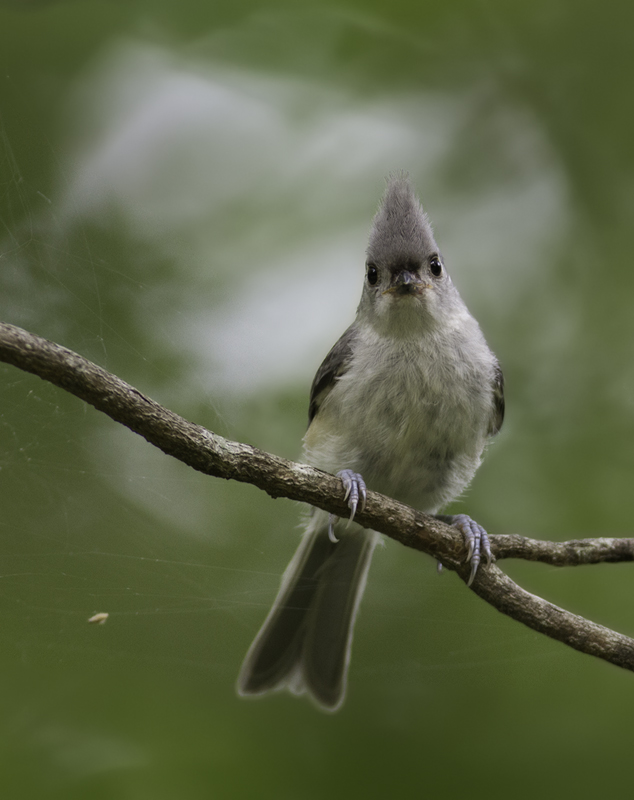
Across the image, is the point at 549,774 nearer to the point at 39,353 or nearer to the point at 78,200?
the point at 39,353

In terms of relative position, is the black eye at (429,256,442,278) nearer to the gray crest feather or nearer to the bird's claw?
the gray crest feather

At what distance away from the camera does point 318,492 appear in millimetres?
1418

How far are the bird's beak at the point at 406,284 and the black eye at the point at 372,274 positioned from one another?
0.22 feet

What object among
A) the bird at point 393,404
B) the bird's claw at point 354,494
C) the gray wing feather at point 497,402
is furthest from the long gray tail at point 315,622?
the bird's claw at point 354,494

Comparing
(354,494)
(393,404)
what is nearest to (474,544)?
(354,494)

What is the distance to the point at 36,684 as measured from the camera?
6.19 feet

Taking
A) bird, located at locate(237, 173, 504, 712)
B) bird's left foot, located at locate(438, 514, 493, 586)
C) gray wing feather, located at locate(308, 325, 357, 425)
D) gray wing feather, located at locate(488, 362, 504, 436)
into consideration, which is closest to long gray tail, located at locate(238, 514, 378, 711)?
bird, located at locate(237, 173, 504, 712)

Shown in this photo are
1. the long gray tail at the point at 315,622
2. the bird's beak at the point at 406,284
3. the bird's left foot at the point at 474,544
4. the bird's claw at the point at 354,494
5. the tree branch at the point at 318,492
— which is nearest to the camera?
the tree branch at the point at 318,492

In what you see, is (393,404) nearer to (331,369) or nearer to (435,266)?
(331,369)

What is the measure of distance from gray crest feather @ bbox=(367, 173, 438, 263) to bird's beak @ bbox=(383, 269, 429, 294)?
0.05 meters

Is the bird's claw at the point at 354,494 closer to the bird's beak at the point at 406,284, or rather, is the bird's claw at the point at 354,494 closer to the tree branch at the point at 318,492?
the tree branch at the point at 318,492

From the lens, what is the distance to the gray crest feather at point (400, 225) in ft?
6.75

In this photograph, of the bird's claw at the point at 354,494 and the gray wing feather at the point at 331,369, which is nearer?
the bird's claw at the point at 354,494

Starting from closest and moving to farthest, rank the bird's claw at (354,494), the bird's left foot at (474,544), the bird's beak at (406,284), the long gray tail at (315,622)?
the bird's claw at (354,494)
the bird's left foot at (474,544)
the bird's beak at (406,284)
the long gray tail at (315,622)
